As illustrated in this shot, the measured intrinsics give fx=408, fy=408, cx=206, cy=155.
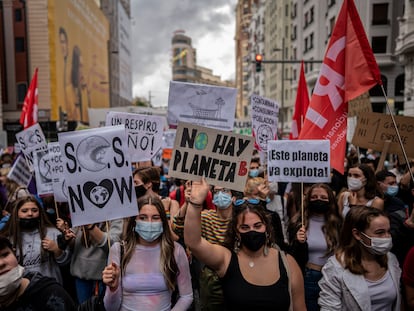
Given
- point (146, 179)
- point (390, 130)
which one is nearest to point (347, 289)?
point (146, 179)

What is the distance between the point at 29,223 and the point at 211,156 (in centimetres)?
198

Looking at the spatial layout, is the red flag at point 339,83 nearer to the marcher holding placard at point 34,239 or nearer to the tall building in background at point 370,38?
the marcher holding placard at point 34,239

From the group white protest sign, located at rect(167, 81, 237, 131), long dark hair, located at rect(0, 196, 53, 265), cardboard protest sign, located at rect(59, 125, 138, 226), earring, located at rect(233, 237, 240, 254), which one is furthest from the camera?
white protest sign, located at rect(167, 81, 237, 131)

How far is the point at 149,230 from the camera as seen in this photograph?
123 inches

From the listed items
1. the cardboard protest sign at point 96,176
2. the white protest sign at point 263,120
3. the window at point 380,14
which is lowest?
the cardboard protest sign at point 96,176

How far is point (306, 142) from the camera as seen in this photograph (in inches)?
186

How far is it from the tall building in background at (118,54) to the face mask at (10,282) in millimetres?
62746

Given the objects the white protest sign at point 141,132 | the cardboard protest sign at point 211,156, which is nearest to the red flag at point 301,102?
the white protest sign at point 141,132

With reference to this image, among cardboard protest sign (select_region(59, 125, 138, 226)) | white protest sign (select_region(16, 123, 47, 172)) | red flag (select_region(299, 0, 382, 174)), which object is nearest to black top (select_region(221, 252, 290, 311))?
cardboard protest sign (select_region(59, 125, 138, 226))

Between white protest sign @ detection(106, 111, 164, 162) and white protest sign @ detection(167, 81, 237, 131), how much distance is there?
671 mm

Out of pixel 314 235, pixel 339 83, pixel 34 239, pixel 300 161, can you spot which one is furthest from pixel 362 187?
pixel 34 239

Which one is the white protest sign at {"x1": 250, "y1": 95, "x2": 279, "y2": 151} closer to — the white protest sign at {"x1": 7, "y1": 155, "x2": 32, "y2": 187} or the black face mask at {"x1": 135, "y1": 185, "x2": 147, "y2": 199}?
the black face mask at {"x1": 135, "y1": 185, "x2": 147, "y2": 199}

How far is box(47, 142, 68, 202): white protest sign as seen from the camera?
4.56 metres

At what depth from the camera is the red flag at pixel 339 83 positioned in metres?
5.03
